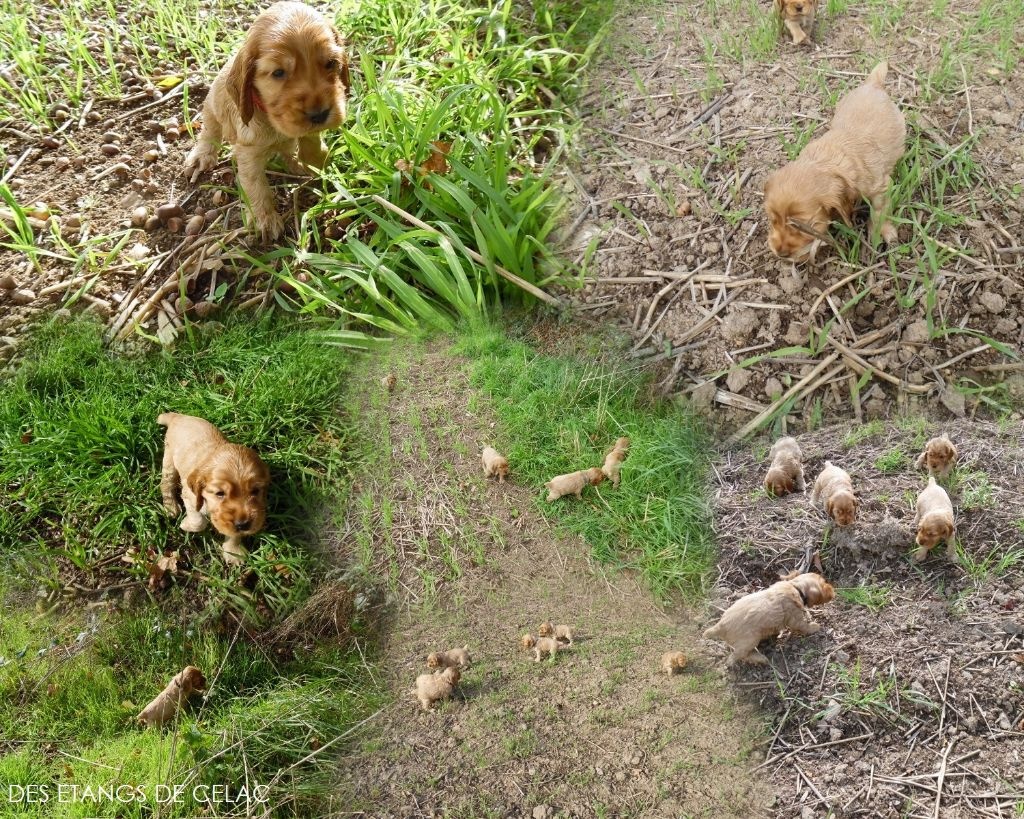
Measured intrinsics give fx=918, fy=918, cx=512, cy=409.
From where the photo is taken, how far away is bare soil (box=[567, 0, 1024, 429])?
3.77 metres

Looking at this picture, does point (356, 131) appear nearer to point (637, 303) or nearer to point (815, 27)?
point (637, 303)

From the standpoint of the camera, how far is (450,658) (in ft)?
9.45

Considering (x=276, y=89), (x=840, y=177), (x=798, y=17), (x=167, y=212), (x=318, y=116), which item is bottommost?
(x=840, y=177)

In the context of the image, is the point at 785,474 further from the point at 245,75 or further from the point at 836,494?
the point at 245,75

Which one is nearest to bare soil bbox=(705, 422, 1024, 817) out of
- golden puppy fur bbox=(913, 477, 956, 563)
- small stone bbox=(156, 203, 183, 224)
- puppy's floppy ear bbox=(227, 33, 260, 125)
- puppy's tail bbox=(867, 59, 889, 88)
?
golden puppy fur bbox=(913, 477, 956, 563)

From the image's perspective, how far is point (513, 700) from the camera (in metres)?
2.81

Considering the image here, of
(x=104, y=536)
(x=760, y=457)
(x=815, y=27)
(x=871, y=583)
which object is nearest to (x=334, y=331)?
(x=104, y=536)

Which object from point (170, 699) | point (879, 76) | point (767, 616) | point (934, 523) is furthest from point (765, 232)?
point (170, 699)

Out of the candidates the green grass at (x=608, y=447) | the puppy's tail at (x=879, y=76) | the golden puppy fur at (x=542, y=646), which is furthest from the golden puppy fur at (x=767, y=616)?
the puppy's tail at (x=879, y=76)

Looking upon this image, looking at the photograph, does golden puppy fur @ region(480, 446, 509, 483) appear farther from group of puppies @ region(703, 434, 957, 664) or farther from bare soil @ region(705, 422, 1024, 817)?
group of puppies @ region(703, 434, 957, 664)

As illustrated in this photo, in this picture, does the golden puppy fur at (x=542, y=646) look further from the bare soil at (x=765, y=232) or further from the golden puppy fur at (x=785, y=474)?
the bare soil at (x=765, y=232)

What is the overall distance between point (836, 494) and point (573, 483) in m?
0.89

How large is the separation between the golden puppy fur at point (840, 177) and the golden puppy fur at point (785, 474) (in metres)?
0.98

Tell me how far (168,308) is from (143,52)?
197cm
